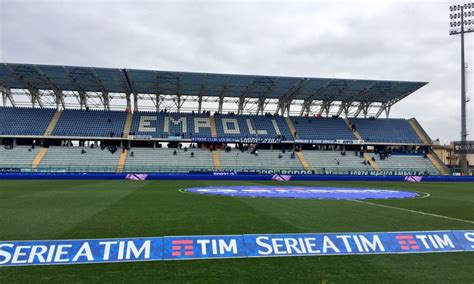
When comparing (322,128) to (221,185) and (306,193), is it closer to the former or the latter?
(221,185)

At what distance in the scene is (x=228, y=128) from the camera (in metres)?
55.2

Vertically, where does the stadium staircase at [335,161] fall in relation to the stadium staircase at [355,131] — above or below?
below

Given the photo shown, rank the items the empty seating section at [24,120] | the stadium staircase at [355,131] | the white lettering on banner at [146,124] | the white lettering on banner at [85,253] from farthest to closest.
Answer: the stadium staircase at [355,131]
the white lettering on banner at [146,124]
the empty seating section at [24,120]
the white lettering on banner at [85,253]

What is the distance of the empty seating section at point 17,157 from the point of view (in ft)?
137

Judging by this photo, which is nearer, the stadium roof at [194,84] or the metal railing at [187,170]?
the metal railing at [187,170]

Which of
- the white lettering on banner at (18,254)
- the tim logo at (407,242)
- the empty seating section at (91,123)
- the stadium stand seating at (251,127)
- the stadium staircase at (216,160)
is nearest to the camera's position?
the white lettering on banner at (18,254)

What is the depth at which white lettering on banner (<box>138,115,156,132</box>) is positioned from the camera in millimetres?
52406

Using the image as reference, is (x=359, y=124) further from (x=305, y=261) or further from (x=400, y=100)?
(x=305, y=261)

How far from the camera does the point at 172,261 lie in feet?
23.5

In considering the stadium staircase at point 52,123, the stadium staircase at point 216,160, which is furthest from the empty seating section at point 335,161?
the stadium staircase at point 52,123

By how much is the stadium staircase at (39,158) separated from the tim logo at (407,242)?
1645 inches

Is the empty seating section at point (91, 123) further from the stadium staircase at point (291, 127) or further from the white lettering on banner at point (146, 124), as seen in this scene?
the stadium staircase at point (291, 127)

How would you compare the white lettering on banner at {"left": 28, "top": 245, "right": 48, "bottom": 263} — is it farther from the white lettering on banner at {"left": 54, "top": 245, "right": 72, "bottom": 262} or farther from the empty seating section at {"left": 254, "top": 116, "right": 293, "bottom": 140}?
the empty seating section at {"left": 254, "top": 116, "right": 293, "bottom": 140}

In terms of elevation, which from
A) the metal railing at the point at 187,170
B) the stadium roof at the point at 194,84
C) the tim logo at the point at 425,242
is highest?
the stadium roof at the point at 194,84
